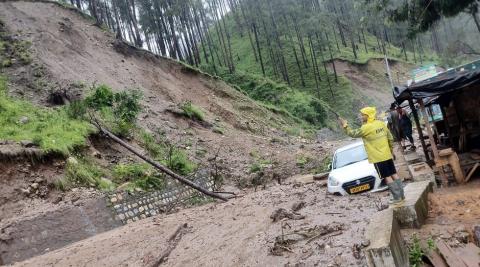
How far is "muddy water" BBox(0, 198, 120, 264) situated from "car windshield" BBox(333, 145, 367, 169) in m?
6.17

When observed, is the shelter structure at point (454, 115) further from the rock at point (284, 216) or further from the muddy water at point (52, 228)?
the muddy water at point (52, 228)

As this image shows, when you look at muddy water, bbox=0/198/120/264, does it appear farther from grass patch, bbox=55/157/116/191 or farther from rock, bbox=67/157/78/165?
rock, bbox=67/157/78/165

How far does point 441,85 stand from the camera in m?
9.09

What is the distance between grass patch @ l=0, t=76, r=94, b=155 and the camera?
13742 millimetres

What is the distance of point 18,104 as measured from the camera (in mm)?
16516

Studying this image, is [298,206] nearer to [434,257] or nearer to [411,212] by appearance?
[411,212]

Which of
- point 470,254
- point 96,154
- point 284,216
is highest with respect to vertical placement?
point 96,154

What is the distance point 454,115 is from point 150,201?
29.5 feet

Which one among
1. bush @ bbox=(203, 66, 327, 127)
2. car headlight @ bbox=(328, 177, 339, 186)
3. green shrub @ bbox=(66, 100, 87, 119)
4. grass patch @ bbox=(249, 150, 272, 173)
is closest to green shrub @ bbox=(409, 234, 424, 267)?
car headlight @ bbox=(328, 177, 339, 186)

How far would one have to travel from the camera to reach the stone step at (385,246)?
4.60 m

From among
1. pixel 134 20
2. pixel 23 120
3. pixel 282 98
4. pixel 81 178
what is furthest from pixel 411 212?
pixel 134 20

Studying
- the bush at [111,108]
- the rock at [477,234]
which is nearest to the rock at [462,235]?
the rock at [477,234]

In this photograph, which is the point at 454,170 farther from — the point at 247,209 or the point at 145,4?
the point at 145,4

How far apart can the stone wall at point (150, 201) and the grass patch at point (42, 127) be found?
289 cm
